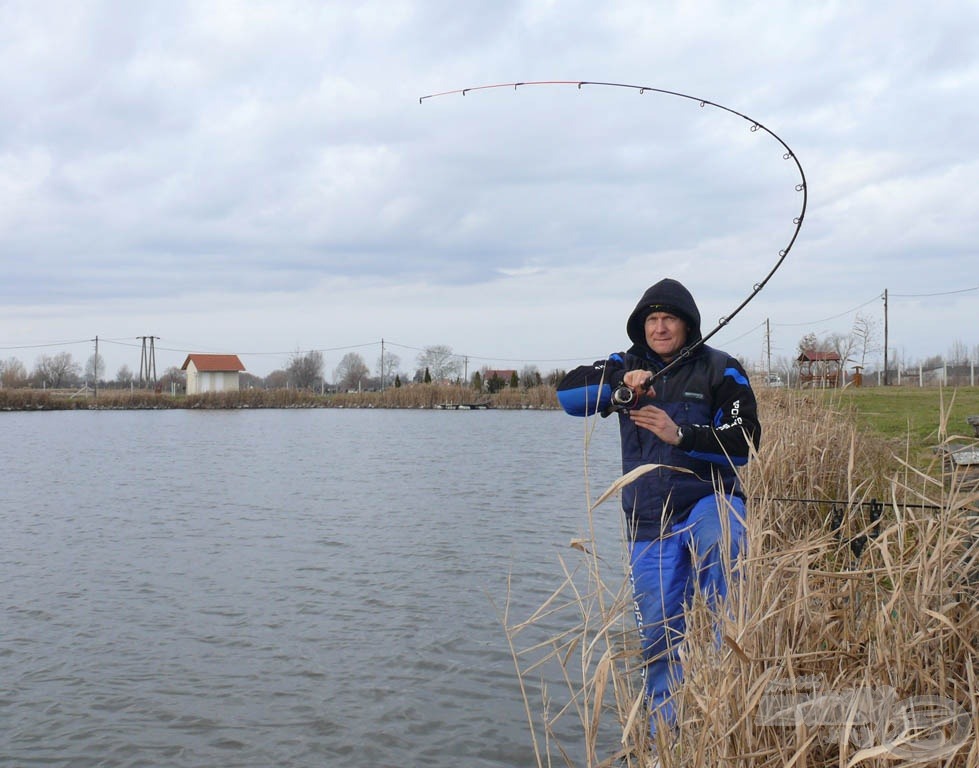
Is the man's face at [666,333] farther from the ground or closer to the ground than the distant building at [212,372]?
closer to the ground

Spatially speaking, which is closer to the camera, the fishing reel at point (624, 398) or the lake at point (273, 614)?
the fishing reel at point (624, 398)

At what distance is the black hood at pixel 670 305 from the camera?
405 centimetres

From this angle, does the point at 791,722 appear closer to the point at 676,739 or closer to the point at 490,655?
the point at 676,739

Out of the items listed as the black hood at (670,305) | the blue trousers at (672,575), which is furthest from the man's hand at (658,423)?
the black hood at (670,305)

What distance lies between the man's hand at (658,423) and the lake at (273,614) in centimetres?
158

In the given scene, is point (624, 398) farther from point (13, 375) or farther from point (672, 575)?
point (13, 375)

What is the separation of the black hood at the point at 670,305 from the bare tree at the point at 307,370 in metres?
103

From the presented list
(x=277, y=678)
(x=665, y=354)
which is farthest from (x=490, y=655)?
(x=665, y=354)

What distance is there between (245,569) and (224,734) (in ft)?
14.6

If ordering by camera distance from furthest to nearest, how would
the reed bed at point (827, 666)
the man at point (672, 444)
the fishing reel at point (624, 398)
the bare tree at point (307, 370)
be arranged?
1. the bare tree at point (307, 370)
2. the fishing reel at point (624, 398)
3. the man at point (672, 444)
4. the reed bed at point (827, 666)

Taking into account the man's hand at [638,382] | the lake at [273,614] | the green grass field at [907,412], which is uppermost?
the man's hand at [638,382]

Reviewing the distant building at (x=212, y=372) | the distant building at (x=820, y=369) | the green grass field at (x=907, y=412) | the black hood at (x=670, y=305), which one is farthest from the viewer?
the distant building at (x=212, y=372)

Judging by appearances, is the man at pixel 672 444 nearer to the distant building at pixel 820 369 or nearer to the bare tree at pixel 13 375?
the distant building at pixel 820 369

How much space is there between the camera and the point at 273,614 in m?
7.86
